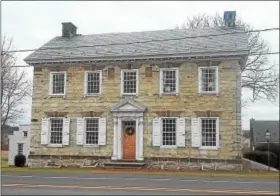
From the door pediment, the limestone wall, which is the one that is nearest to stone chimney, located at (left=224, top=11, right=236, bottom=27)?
the limestone wall

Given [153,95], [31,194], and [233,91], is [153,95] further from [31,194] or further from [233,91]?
[31,194]

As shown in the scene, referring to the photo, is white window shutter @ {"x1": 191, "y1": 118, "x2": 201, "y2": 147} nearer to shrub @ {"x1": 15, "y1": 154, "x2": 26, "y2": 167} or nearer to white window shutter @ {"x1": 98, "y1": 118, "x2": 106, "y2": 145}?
white window shutter @ {"x1": 98, "y1": 118, "x2": 106, "y2": 145}

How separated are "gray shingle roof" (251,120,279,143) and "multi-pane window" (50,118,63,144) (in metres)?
45.6

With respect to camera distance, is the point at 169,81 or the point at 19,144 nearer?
the point at 169,81

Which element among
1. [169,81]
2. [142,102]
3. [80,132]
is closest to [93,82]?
[80,132]

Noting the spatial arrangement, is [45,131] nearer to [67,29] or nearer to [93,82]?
[93,82]

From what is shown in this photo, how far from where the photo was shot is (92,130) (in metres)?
28.2

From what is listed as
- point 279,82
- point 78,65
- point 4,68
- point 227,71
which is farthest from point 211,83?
point 4,68

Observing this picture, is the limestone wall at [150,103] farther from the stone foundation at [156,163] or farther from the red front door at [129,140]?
the red front door at [129,140]

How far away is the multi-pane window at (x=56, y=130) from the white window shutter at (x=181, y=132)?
7461 millimetres

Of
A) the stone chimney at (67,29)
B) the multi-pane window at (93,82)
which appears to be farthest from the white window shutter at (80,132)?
the stone chimney at (67,29)

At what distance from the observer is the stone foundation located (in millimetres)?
25688

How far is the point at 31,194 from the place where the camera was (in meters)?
12.8

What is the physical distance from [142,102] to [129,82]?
4.97 feet
